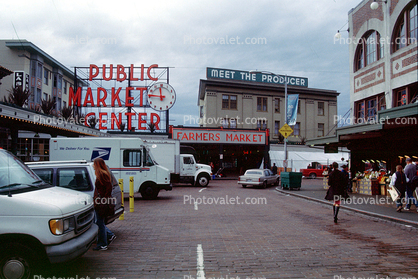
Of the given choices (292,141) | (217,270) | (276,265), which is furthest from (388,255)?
(292,141)

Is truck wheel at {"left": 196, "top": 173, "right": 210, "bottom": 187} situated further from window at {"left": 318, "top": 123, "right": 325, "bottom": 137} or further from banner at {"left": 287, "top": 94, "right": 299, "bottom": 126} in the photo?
window at {"left": 318, "top": 123, "right": 325, "bottom": 137}

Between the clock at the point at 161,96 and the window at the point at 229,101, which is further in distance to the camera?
the window at the point at 229,101

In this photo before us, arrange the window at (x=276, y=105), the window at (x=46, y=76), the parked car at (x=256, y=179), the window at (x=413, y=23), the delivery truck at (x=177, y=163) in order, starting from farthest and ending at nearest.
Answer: the window at (x=276, y=105)
the window at (x=46, y=76)
the parked car at (x=256, y=179)
the delivery truck at (x=177, y=163)
the window at (x=413, y=23)

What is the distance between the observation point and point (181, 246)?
280 inches

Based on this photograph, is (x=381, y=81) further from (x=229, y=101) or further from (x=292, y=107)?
(x=229, y=101)

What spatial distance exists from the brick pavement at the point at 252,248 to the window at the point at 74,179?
1.45 m

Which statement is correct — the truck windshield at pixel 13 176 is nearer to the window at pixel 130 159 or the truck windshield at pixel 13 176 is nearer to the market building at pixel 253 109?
the window at pixel 130 159

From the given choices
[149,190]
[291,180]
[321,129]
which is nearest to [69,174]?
[149,190]

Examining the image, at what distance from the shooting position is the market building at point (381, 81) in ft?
51.7

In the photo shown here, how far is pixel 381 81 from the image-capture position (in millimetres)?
18547

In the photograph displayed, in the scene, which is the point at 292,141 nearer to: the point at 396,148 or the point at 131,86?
the point at 131,86

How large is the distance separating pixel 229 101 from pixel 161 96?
11.0m

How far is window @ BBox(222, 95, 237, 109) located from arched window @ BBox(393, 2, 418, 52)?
27.7m

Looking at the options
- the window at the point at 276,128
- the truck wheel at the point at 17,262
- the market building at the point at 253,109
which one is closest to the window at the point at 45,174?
the truck wheel at the point at 17,262
